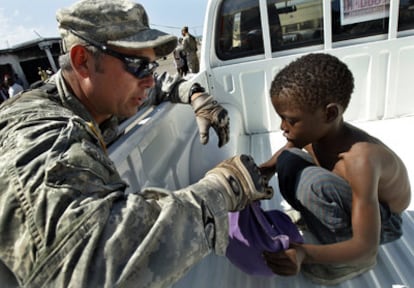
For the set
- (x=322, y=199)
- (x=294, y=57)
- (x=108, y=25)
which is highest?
(x=108, y=25)

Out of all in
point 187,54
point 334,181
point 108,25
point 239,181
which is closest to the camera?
point 239,181

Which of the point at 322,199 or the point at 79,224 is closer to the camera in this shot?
the point at 79,224

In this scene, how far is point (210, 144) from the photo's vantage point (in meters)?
1.85

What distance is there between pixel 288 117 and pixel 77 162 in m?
0.87

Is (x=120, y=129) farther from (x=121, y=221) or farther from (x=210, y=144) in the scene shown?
(x=121, y=221)

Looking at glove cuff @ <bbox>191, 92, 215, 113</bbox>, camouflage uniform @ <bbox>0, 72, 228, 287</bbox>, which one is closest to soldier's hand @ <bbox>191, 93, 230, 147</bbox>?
glove cuff @ <bbox>191, 92, 215, 113</bbox>

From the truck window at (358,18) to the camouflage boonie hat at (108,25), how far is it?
6.83 ft

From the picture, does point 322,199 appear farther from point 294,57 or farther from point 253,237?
point 294,57

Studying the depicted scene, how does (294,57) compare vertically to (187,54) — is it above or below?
above

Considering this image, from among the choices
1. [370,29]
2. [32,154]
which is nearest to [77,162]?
[32,154]

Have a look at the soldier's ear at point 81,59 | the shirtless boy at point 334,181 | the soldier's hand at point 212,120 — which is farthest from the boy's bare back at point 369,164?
the soldier's ear at point 81,59

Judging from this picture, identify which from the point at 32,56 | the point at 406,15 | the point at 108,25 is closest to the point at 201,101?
the point at 108,25

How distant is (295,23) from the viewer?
8.70ft

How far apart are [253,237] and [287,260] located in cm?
16
